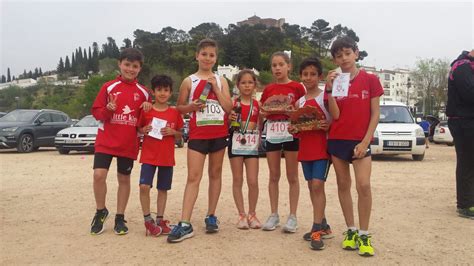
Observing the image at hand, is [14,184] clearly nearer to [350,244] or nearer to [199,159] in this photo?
[199,159]

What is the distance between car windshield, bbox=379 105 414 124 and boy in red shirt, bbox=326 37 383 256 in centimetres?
948

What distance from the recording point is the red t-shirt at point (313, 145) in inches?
165

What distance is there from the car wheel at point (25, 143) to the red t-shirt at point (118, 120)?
11982mm

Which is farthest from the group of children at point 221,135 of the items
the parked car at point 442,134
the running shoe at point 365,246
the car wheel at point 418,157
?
the parked car at point 442,134

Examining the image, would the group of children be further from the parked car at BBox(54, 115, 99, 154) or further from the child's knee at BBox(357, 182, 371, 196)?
the parked car at BBox(54, 115, 99, 154)

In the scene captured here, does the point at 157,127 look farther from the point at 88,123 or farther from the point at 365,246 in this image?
the point at 88,123

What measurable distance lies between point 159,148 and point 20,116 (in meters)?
13.7

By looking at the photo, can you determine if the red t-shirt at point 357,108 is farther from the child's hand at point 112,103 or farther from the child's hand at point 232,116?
the child's hand at point 112,103

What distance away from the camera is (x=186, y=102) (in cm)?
457

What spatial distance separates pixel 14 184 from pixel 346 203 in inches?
243

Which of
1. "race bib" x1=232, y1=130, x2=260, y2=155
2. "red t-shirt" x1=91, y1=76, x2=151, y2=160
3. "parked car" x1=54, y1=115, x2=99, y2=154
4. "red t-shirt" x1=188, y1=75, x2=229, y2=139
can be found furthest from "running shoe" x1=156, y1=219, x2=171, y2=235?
"parked car" x1=54, y1=115, x2=99, y2=154

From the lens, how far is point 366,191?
3.93 m

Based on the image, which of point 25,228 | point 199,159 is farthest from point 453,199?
point 25,228

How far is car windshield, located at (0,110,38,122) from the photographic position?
1580cm
